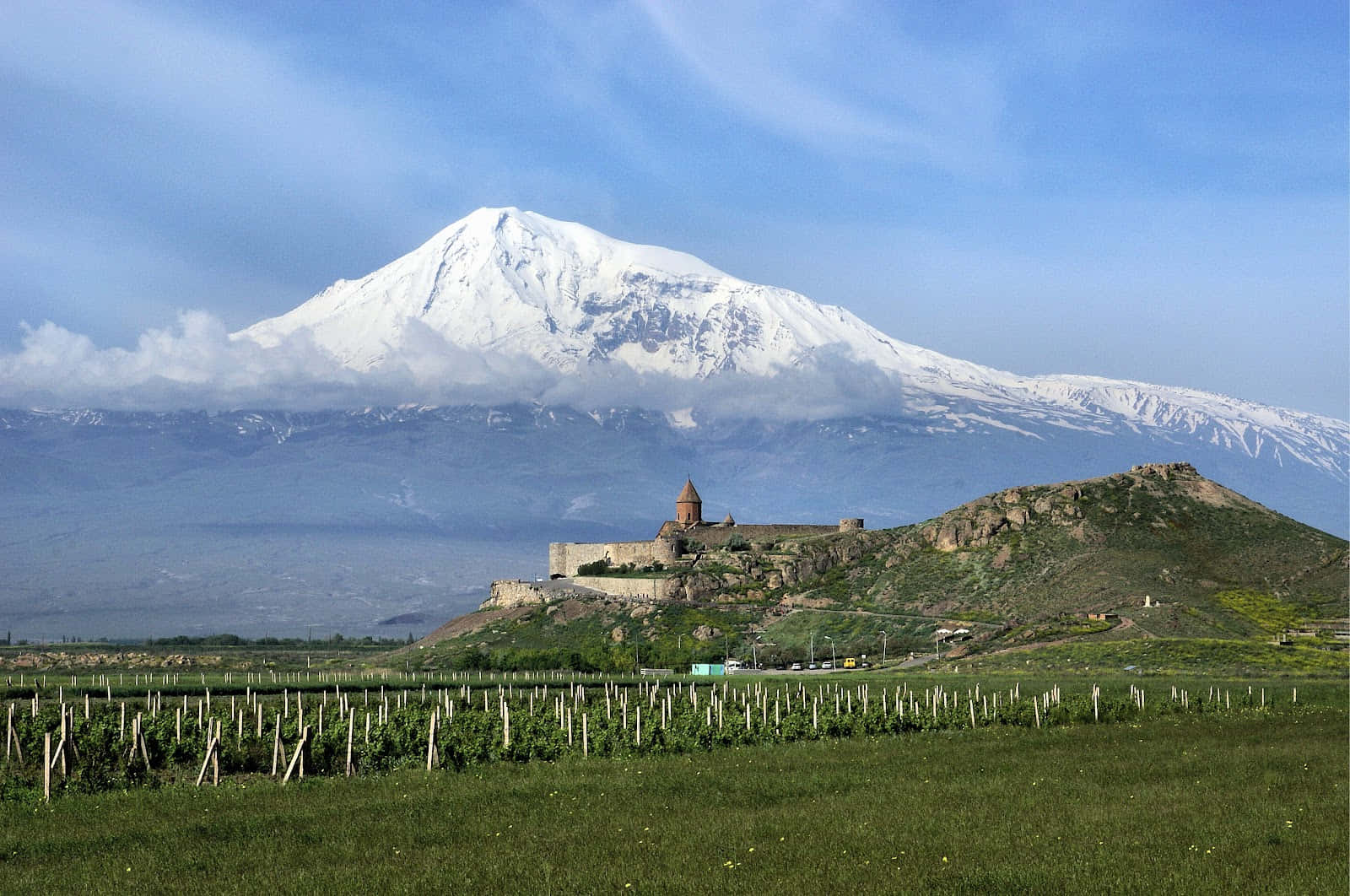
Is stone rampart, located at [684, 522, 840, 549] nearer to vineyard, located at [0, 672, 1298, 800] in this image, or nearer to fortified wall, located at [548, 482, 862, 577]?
fortified wall, located at [548, 482, 862, 577]

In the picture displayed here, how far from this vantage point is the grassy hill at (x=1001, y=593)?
11625cm

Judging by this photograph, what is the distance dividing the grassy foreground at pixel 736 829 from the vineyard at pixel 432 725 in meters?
3.57

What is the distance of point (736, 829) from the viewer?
30.7 m

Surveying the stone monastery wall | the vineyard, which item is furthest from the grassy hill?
the vineyard

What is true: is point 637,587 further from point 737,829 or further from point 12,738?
point 737,829

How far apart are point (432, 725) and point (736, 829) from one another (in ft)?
47.3

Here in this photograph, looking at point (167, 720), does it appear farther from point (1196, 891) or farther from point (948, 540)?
point (948, 540)

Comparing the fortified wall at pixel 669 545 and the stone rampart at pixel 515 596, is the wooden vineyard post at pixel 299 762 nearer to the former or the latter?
the stone rampart at pixel 515 596

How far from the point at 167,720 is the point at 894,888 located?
3855 centimetres

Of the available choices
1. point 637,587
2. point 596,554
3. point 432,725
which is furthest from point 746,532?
point 432,725

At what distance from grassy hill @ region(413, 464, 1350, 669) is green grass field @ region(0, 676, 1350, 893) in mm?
64271

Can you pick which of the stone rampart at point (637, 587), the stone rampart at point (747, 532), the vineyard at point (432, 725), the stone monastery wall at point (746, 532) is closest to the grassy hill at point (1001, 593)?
the stone rampart at point (637, 587)

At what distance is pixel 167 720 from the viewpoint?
54.8 metres

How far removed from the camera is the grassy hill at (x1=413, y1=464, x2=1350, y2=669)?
116 metres
